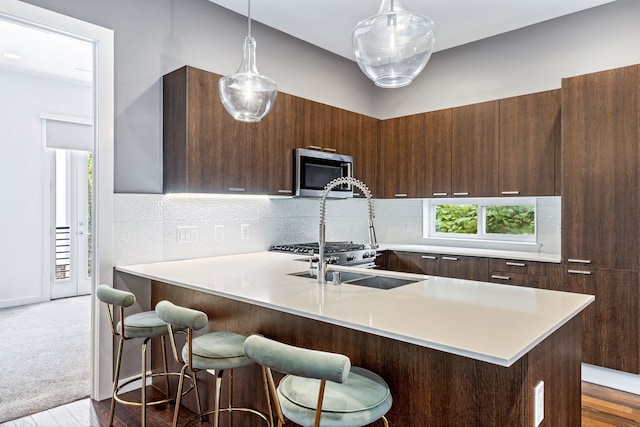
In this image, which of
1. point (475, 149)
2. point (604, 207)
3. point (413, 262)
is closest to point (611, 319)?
point (604, 207)

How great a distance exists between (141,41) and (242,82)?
1.15 meters

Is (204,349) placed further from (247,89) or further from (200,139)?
(200,139)

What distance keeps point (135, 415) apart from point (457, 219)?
3.43m

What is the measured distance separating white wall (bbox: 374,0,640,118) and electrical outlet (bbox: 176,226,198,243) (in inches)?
109

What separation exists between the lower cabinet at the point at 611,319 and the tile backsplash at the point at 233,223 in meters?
0.71

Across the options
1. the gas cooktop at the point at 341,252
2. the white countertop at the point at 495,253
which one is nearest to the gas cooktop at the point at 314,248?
the gas cooktop at the point at 341,252

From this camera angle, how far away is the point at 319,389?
4.18ft

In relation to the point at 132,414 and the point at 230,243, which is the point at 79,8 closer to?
the point at 230,243

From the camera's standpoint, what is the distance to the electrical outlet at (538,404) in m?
1.36

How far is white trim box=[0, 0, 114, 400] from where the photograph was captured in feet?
8.79

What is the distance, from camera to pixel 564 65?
3602mm

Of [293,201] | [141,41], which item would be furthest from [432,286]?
[141,41]

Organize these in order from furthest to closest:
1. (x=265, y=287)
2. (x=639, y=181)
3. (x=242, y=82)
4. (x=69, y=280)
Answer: (x=69, y=280) → (x=639, y=181) → (x=242, y=82) → (x=265, y=287)

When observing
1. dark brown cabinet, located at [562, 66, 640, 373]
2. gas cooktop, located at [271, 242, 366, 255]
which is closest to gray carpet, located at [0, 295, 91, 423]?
gas cooktop, located at [271, 242, 366, 255]
